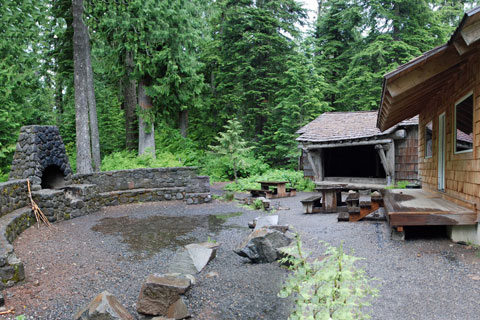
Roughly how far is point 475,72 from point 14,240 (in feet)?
28.7

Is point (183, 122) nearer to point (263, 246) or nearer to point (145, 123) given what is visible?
point (145, 123)

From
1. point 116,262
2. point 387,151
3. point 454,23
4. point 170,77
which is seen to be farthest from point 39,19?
point 454,23

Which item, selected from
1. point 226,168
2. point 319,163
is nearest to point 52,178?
point 226,168

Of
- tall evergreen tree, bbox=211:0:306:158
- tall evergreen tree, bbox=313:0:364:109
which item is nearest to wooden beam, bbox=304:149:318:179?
tall evergreen tree, bbox=211:0:306:158

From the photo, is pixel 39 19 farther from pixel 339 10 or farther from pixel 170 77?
pixel 339 10

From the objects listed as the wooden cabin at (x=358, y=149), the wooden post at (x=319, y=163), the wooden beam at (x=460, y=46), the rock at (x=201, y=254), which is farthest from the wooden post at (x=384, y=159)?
the rock at (x=201, y=254)

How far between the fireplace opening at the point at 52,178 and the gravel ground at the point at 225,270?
3108 mm

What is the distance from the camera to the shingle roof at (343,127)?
1305 centimetres

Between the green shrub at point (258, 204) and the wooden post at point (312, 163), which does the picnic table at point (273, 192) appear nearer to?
the wooden post at point (312, 163)

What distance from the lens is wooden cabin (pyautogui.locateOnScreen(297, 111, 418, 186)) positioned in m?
12.4

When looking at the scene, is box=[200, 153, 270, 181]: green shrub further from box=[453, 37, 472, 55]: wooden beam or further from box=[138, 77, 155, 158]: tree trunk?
box=[453, 37, 472, 55]: wooden beam

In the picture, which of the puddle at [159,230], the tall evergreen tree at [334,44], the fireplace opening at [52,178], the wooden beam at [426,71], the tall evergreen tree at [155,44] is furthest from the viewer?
the tall evergreen tree at [334,44]

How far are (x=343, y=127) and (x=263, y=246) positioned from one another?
10642mm

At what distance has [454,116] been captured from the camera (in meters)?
6.30
